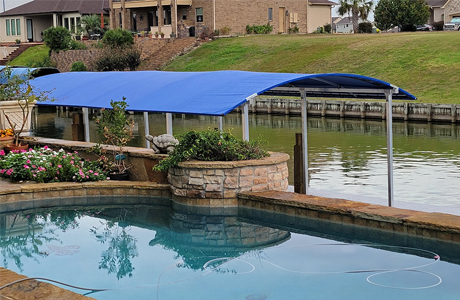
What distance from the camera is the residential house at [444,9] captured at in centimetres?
8006

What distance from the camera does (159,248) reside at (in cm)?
1143

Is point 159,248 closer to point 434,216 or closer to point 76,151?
point 434,216

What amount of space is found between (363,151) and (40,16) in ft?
215

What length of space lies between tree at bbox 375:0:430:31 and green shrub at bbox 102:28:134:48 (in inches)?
1051

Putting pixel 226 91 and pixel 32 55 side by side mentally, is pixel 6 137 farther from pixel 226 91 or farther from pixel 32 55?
pixel 32 55

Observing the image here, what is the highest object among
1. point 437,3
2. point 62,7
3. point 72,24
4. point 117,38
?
point 62,7

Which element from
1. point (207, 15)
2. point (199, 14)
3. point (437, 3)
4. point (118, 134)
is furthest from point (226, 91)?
point (437, 3)

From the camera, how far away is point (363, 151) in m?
26.2

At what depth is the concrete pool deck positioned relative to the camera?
10.5m

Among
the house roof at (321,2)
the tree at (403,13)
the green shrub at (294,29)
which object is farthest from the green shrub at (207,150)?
the house roof at (321,2)

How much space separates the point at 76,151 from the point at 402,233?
9.40 metres

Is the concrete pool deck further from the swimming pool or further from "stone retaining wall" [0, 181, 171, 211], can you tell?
the swimming pool

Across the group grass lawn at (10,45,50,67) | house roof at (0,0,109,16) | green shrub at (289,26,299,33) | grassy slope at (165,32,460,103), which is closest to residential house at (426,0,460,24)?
green shrub at (289,26,299,33)

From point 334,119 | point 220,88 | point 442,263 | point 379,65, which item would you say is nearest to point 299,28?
point 379,65
